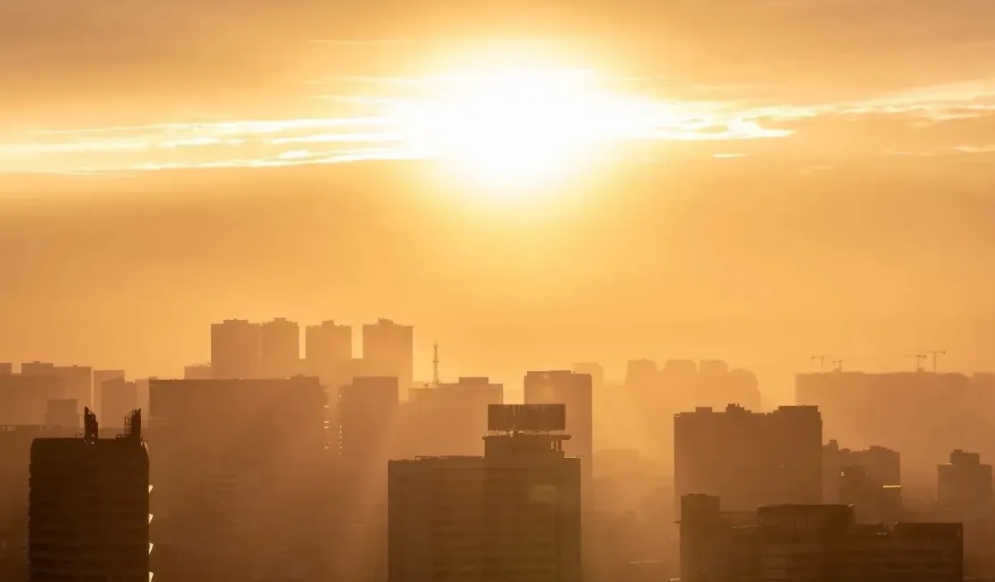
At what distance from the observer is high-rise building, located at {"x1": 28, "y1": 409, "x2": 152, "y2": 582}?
379 feet

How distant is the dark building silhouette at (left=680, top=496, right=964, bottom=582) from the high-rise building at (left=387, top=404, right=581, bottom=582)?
11.6m

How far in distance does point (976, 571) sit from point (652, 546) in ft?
129

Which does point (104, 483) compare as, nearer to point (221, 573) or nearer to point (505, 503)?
point (505, 503)

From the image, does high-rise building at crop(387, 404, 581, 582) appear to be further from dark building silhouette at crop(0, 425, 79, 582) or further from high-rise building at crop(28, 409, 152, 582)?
high-rise building at crop(28, 409, 152, 582)

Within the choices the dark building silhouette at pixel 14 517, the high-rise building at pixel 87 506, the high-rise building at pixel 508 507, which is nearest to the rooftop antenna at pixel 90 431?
the high-rise building at pixel 87 506

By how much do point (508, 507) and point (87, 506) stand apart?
123ft

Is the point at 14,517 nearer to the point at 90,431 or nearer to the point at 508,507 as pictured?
the point at 90,431

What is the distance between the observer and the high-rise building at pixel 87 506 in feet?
379

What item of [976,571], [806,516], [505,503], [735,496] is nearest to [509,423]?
[505,503]

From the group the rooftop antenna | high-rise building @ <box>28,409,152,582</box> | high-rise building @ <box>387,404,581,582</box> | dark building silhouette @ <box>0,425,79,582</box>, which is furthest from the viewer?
high-rise building @ <box>387,404,581,582</box>

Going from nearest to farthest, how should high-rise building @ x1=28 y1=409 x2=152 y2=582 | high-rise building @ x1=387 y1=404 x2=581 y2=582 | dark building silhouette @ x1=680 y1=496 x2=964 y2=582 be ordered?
high-rise building @ x1=28 y1=409 x2=152 y2=582, dark building silhouette @ x1=680 y1=496 x2=964 y2=582, high-rise building @ x1=387 y1=404 x2=581 y2=582

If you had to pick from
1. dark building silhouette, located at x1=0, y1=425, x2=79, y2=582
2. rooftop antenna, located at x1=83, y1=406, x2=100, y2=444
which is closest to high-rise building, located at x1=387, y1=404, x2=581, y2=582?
dark building silhouette, located at x1=0, y1=425, x2=79, y2=582

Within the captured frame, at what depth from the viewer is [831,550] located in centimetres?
13125

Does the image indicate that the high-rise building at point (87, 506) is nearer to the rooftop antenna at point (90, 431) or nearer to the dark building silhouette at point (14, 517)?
the rooftop antenna at point (90, 431)
